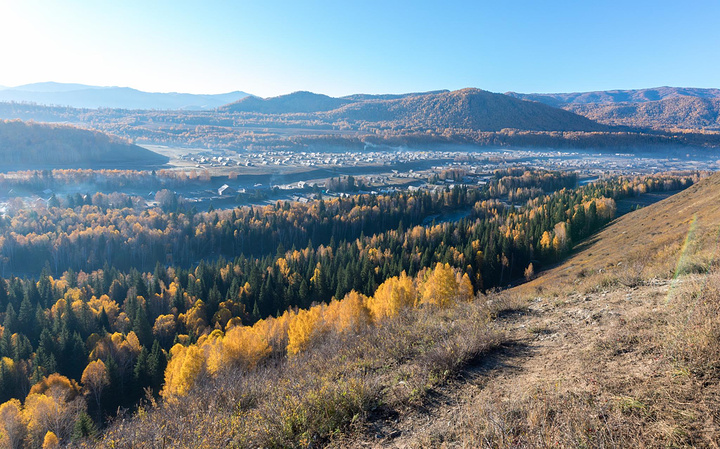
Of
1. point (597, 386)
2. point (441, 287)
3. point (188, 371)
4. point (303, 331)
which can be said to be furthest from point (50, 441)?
point (597, 386)

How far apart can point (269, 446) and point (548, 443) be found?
231 inches

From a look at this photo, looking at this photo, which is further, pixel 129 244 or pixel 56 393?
pixel 129 244

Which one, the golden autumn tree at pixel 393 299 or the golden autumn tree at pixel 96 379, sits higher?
the golden autumn tree at pixel 393 299

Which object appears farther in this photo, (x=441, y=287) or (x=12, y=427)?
(x=441, y=287)

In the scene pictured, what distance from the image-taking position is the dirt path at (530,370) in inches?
319

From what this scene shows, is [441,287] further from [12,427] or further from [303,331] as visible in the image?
[12,427]

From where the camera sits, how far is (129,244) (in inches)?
3851

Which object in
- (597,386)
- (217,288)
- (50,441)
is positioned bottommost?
(217,288)

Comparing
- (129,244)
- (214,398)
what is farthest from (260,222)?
(214,398)

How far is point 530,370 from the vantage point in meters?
Answer: 10.1

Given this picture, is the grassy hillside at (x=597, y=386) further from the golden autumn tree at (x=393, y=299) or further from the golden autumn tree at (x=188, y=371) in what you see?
the golden autumn tree at (x=188, y=371)

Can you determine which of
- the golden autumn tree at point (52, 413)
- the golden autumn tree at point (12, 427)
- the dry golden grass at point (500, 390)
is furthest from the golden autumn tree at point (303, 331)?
the golden autumn tree at point (12, 427)

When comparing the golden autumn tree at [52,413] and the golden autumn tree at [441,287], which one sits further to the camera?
the golden autumn tree at [441,287]

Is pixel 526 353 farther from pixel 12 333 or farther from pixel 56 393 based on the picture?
pixel 12 333
